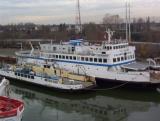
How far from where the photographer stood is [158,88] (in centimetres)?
2417

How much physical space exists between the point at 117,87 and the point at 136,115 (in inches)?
196

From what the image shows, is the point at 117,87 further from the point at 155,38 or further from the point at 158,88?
the point at 155,38

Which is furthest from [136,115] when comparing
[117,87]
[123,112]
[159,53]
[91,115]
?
[159,53]

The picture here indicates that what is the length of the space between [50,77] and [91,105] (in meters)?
4.57

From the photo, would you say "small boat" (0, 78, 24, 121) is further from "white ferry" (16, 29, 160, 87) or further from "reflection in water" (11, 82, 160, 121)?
"white ferry" (16, 29, 160, 87)

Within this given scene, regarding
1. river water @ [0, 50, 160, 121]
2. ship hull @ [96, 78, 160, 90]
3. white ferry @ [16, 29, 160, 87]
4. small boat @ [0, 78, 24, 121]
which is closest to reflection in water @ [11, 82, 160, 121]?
river water @ [0, 50, 160, 121]

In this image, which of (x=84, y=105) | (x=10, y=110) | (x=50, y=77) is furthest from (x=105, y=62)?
(x=10, y=110)

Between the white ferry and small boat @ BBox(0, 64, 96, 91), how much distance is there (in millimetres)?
984

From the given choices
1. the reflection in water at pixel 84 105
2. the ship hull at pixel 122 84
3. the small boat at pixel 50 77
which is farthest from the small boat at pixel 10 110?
the ship hull at pixel 122 84

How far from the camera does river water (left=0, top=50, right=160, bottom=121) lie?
770 inches

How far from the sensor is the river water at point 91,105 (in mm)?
19562

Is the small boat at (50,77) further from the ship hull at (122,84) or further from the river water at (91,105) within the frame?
the ship hull at (122,84)

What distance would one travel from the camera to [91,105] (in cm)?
2178

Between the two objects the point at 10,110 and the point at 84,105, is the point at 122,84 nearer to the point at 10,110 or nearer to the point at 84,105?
the point at 84,105
